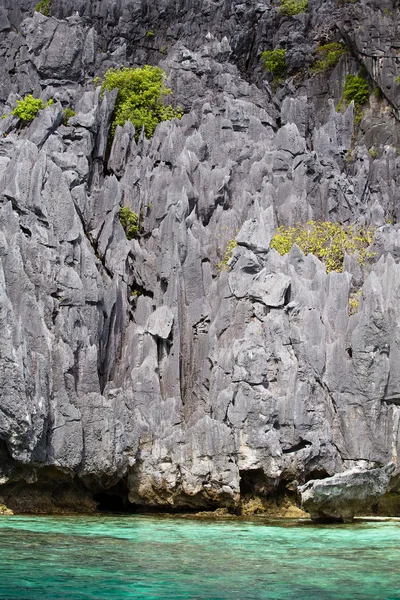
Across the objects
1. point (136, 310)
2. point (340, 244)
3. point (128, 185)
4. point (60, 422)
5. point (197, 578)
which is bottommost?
point (197, 578)

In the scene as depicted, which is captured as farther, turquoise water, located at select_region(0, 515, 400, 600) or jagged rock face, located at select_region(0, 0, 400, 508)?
jagged rock face, located at select_region(0, 0, 400, 508)

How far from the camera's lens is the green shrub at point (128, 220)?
40.4 m

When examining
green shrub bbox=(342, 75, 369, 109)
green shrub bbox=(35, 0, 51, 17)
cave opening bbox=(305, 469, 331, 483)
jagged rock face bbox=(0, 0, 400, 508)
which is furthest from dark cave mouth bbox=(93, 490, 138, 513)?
green shrub bbox=(35, 0, 51, 17)

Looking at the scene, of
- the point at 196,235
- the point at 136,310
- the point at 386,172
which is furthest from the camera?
the point at 386,172

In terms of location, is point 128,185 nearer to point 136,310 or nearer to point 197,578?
point 136,310

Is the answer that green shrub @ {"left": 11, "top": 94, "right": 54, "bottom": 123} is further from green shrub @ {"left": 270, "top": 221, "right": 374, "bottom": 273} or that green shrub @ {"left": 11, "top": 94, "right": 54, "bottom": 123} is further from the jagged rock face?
green shrub @ {"left": 270, "top": 221, "right": 374, "bottom": 273}

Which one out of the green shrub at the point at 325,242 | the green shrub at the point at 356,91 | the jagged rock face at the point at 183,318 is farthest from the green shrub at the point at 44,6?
the green shrub at the point at 325,242

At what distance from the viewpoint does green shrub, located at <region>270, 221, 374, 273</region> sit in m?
39.7

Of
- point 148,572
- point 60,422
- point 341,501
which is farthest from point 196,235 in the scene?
point 148,572

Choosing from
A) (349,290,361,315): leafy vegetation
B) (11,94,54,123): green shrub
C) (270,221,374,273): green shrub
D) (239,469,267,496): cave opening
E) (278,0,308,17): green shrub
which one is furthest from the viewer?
(278,0,308,17): green shrub

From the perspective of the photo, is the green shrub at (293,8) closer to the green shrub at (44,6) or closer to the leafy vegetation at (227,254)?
the green shrub at (44,6)

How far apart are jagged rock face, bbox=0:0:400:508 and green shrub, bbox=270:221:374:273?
1118 mm

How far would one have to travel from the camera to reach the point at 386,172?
49781 mm

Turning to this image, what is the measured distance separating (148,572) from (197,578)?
3.75 ft
